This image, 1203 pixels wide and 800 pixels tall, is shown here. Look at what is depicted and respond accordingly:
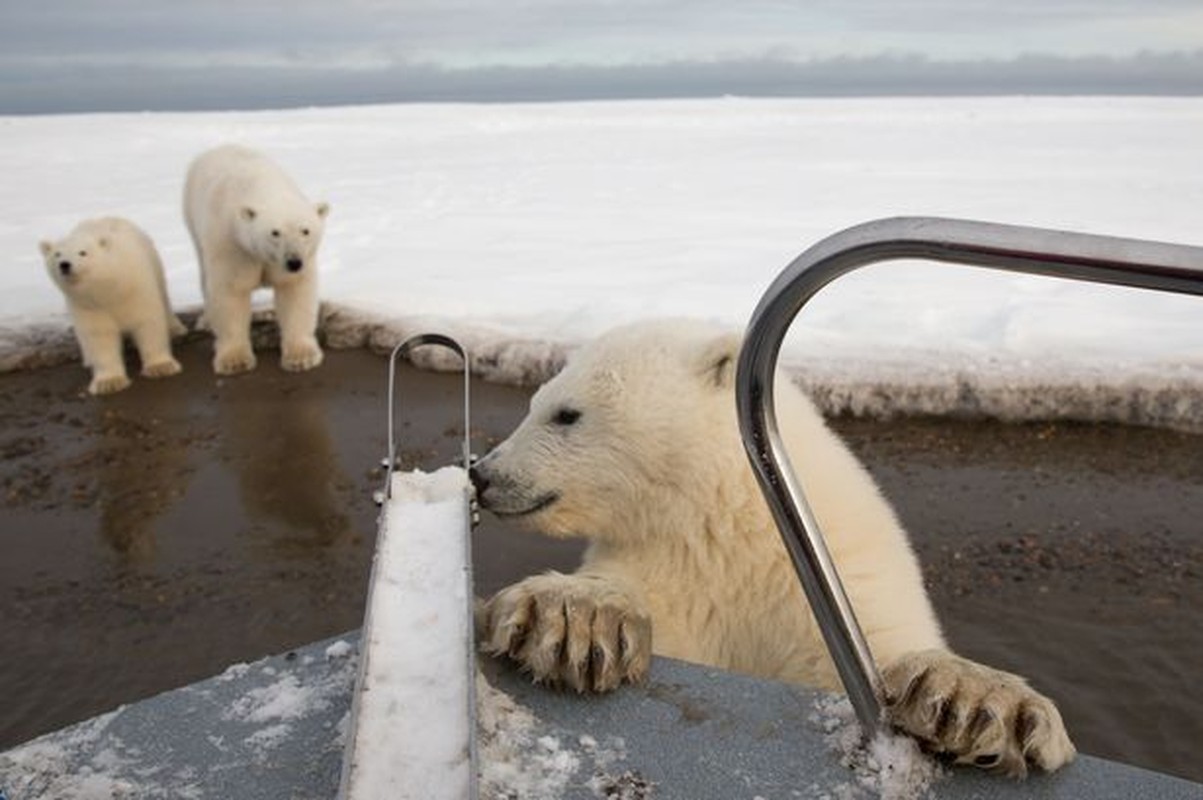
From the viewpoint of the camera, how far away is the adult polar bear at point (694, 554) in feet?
4.46

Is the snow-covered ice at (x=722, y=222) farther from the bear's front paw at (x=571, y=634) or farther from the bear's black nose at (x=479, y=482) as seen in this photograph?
the bear's front paw at (x=571, y=634)

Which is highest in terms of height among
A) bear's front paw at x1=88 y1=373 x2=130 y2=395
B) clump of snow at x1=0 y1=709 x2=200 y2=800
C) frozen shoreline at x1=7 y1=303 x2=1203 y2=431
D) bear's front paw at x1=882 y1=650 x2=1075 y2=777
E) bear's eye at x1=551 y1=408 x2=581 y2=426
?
bear's eye at x1=551 y1=408 x2=581 y2=426

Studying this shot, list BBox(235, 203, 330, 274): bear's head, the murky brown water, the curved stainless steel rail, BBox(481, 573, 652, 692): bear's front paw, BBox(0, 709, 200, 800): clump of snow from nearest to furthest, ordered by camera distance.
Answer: the curved stainless steel rail, BBox(0, 709, 200, 800): clump of snow, BBox(481, 573, 652, 692): bear's front paw, the murky brown water, BBox(235, 203, 330, 274): bear's head

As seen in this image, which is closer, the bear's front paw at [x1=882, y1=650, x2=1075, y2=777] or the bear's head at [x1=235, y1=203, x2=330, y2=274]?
the bear's front paw at [x1=882, y1=650, x2=1075, y2=777]

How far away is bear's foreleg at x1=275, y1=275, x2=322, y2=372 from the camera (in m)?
6.46

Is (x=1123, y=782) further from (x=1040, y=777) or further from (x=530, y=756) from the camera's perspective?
(x=530, y=756)

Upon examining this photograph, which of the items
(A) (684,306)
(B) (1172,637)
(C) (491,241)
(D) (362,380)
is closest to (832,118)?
(C) (491,241)

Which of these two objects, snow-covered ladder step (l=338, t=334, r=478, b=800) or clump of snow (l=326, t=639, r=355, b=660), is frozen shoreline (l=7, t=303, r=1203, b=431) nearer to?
snow-covered ladder step (l=338, t=334, r=478, b=800)

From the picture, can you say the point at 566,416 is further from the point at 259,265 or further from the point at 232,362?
the point at 259,265

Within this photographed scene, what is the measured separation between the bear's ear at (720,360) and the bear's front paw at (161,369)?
5237 mm

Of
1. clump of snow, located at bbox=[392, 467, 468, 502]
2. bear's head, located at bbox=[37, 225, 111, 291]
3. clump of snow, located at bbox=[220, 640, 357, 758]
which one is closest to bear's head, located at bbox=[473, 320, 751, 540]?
clump of snow, located at bbox=[392, 467, 468, 502]

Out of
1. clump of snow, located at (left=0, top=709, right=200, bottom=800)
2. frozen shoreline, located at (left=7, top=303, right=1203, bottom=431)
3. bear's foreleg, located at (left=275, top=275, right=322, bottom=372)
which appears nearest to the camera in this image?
clump of snow, located at (left=0, top=709, right=200, bottom=800)

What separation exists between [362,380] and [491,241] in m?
4.68

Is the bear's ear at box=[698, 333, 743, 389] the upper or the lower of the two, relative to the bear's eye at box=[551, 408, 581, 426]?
upper
